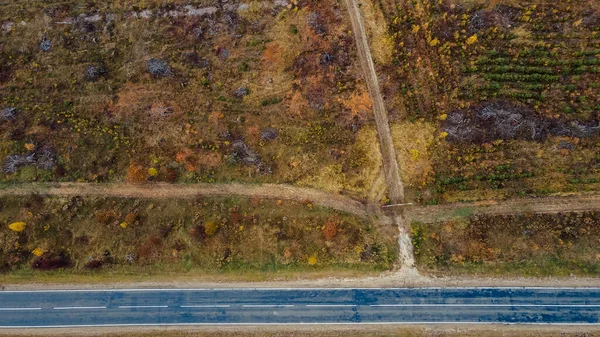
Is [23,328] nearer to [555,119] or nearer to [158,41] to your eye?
[158,41]

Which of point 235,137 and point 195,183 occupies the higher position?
point 235,137

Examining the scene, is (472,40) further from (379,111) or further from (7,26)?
(7,26)

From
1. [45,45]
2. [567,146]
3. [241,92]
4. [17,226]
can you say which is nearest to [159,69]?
[241,92]

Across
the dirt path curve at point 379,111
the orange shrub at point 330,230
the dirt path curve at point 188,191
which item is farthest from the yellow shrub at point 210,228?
the dirt path curve at point 379,111

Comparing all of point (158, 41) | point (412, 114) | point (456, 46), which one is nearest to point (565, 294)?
point (412, 114)

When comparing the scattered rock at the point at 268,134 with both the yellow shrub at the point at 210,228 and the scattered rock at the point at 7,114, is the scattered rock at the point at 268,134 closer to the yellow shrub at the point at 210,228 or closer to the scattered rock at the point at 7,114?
the yellow shrub at the point at 210,228
